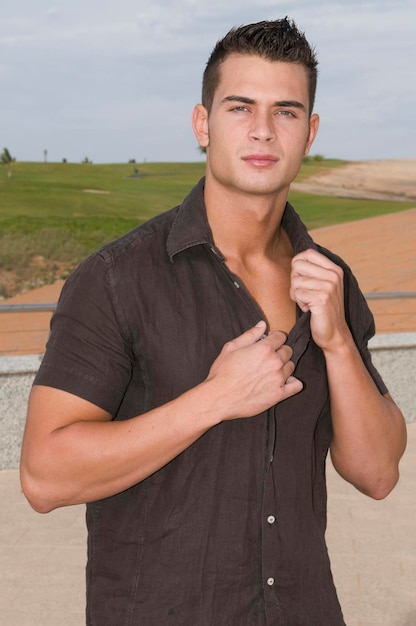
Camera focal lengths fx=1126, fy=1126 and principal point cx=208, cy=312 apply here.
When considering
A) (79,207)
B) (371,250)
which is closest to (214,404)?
(371,250)

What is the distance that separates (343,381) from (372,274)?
26496mm

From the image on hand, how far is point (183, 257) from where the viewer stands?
8.34 ft

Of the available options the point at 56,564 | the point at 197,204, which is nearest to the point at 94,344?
the point at 197,204

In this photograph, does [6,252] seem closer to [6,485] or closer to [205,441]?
[6,485]

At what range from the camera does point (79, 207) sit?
50094mm

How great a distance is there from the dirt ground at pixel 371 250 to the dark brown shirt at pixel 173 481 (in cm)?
545

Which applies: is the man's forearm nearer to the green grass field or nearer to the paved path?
the paved path

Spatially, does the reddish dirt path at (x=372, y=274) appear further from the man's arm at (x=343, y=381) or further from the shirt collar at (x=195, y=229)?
the man's arm at (x=343, y=381)

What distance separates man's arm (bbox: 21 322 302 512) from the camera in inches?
89.8

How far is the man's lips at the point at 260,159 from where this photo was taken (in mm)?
2547

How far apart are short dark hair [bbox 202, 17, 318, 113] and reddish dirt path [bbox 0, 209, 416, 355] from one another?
5.27 m

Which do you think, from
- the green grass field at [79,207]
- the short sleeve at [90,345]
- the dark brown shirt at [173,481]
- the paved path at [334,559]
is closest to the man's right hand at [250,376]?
the dark brown shirt at [173,481]

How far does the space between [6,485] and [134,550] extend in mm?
5938

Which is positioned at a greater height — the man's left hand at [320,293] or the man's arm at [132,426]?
the man's left hand at [320,293]
